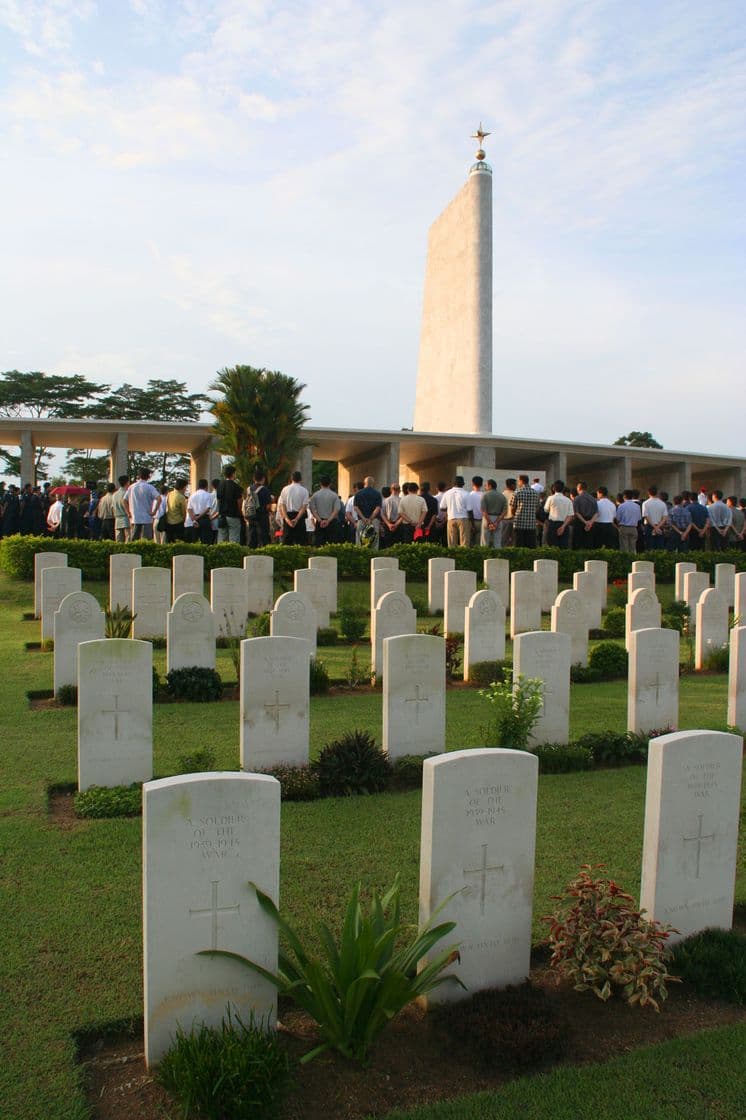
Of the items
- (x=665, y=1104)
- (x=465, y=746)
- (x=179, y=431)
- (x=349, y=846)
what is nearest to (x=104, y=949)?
(x=349, y=846)

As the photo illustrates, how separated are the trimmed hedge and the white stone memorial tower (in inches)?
455

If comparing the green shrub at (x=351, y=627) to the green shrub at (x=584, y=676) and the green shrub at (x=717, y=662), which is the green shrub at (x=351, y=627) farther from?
the green shrub at (x=717, y=662)

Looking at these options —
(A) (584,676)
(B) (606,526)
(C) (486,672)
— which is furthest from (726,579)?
(C) (486,672)

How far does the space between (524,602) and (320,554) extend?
4.75 m

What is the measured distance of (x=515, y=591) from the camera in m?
12.1

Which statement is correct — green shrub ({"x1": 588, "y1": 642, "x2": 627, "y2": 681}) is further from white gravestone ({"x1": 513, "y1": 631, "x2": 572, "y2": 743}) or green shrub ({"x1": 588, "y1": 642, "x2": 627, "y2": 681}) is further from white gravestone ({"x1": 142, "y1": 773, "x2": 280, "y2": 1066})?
white gravestone ({"x1": 142, "y1": 773, "x2": 280, "y2": 1066})

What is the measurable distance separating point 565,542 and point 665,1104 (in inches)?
627

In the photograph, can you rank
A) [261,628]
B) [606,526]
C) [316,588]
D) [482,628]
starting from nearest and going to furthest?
[482,628]
[261,628]
[316,588]
[606,526]

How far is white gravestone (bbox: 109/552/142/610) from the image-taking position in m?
12.1

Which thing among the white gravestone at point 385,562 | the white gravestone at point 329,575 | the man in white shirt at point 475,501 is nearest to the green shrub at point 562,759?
the white gravestone at point 329,575

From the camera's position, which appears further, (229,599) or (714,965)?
(229,599)

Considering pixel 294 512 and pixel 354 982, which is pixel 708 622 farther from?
pixel 354 982

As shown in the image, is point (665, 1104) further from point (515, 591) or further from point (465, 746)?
point (515, 591)

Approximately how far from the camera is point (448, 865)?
3.57 metres
